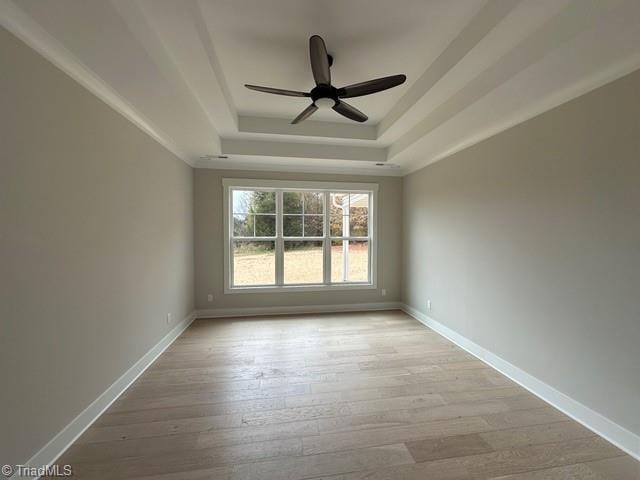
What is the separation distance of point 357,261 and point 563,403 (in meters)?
3.11

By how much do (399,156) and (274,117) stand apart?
1.78 m

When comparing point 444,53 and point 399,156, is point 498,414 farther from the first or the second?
point 399,156

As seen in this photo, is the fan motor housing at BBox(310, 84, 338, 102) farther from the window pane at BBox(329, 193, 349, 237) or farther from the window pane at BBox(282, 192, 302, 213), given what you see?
the window pane at BBox(329, 193, 349, 237)

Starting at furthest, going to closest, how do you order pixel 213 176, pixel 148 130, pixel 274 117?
pixel 213 176, pixel 274 117, pixel 148 130

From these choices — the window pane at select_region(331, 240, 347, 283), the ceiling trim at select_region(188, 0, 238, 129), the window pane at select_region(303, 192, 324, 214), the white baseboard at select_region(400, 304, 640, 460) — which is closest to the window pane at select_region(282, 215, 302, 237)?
the window pane at select_region(303, 192, 324, 214)

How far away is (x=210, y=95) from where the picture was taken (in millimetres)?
2396

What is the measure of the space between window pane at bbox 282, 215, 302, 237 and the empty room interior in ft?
4.74

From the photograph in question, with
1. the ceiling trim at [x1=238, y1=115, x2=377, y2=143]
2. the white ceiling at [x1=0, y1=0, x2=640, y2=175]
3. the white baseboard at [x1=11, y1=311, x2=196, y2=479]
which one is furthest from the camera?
the ceiling trim at [x1=238, y1=115, x2=377, y2=143]

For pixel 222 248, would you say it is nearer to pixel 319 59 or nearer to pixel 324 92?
pixel 324 92

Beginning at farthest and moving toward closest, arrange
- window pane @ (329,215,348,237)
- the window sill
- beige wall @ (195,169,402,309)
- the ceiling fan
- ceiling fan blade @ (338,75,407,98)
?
window pane @ (329,215,348,237), the window sill, beige wall @ (195,169,402,309), ceiling fan blade @ (338,75,407,98), the ceiling fan

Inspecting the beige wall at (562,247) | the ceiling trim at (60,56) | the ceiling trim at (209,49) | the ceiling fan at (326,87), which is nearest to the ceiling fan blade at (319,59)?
the ceiling fan at (326,87)

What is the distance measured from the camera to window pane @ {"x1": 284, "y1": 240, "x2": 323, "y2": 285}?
4531 millimetres

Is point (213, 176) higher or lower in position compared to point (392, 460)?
higher

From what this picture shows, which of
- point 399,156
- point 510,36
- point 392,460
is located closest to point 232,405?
point 392,460
